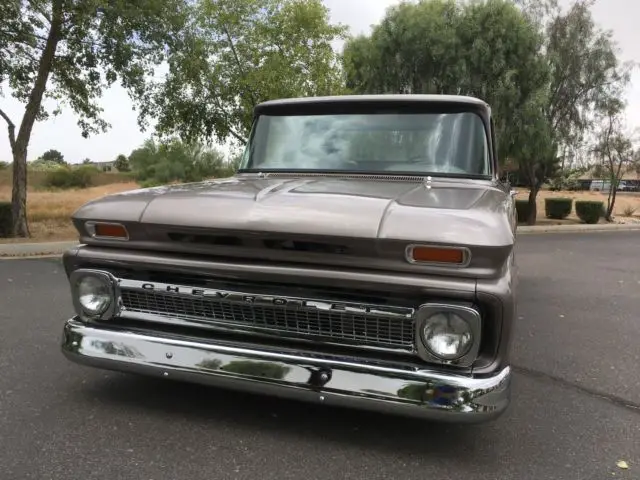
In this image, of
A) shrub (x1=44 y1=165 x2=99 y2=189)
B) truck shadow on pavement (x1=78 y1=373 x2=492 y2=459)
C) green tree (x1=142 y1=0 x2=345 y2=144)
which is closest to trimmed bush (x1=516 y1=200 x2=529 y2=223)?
green tree (x1=142 y1=0 x2=345 y2=144)

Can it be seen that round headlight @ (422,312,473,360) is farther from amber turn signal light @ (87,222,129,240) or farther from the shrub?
the shrub

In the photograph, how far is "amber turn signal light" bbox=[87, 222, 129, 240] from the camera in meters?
2.82

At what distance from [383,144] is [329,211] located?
1.33 meters

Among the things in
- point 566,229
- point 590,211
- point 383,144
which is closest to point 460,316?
point 383,144

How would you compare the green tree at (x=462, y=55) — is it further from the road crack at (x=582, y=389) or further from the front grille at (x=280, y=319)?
the front grille at (x=280, y=319)

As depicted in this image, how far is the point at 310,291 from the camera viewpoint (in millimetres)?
2572

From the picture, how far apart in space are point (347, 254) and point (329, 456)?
0.96m

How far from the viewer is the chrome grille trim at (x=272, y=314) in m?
2.52

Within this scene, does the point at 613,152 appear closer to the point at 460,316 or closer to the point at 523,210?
the point at 523,210

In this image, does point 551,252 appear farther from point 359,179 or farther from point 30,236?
point 30,236

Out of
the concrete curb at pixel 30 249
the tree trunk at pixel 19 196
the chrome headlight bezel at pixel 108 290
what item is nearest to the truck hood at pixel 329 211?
the chrome headlight bezel at pixel 108 290

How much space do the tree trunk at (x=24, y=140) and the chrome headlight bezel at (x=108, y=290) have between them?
10.7 m

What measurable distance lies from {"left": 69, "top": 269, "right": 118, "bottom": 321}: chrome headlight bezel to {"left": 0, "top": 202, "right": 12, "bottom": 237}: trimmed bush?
1125cm

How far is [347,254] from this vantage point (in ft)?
8.22
